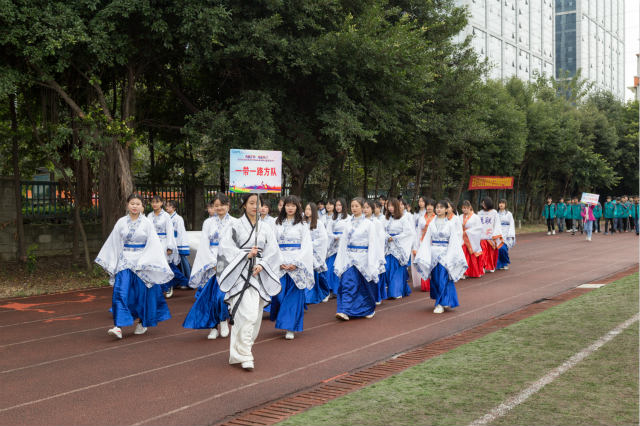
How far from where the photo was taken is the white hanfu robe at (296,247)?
8125 mm

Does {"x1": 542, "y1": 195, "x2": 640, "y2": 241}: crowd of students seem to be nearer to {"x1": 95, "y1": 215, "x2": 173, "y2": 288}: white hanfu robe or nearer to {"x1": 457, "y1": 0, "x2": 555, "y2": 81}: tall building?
{"x1": 457, "y1": 0, "x2": 555, "y2": 81}: tall building

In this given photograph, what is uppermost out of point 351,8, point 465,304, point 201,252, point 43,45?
point 351,8

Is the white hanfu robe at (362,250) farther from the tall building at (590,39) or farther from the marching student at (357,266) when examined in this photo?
the tall building at (590,39)

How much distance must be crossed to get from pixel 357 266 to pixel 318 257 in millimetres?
1041

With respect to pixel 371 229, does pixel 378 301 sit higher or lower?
lower

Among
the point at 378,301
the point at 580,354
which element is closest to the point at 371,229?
the point at 378,301

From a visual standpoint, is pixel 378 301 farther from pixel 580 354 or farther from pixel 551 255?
pixel 551 255

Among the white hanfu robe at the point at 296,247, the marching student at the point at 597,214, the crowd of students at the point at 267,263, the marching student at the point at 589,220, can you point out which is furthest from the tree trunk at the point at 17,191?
the marching student at the point at 597,214

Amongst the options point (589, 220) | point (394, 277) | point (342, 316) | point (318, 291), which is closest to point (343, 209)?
point (394, 277)

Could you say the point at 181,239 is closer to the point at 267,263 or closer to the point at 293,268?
the point at 293,268

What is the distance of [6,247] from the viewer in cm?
1575

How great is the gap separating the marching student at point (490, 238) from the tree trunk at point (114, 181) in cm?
844

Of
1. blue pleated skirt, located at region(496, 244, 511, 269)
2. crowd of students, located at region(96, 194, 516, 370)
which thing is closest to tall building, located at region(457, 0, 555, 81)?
blue pleated skirt, located at region(496, 244, 511, 269)

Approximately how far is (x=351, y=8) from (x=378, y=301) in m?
8.53
